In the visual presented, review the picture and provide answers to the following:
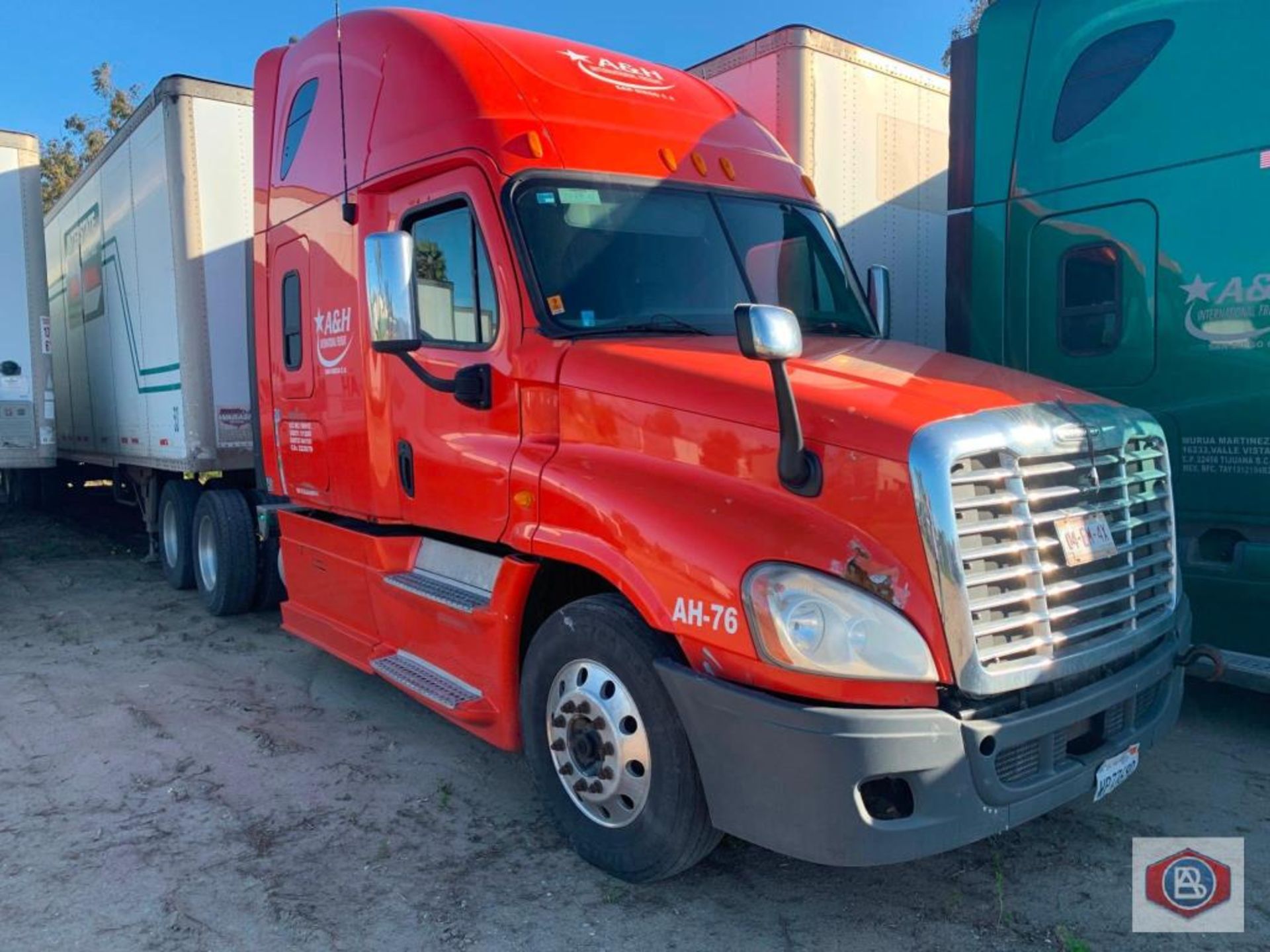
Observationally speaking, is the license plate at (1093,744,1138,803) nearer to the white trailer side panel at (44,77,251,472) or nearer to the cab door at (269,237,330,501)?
the cab door at (269,237,330,501)

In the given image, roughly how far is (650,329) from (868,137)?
3505mm

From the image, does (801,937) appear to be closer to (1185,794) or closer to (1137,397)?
(1185,794)

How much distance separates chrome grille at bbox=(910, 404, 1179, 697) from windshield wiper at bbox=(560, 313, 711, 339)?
1.31 meters

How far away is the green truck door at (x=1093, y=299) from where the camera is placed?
201 inches

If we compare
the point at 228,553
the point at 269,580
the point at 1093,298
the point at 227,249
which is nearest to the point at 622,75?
the point at 1093,298

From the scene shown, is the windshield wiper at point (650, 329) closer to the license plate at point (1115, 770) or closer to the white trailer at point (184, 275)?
the license plate at point (1115, 770)

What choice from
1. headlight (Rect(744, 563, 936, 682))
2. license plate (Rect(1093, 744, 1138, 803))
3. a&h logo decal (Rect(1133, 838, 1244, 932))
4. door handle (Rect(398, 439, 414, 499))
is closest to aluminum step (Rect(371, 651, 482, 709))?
door handle (Rect(398, 439, 414, 499))

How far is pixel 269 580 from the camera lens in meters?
7.79

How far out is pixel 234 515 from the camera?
7.75 metres

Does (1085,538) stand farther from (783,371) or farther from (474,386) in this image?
(474,386)

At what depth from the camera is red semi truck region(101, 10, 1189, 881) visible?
290cm

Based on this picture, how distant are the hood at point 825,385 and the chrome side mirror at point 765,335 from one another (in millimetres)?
245

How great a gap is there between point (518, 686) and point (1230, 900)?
2.65 meters

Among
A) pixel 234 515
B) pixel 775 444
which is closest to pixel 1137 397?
pixel 775 444
